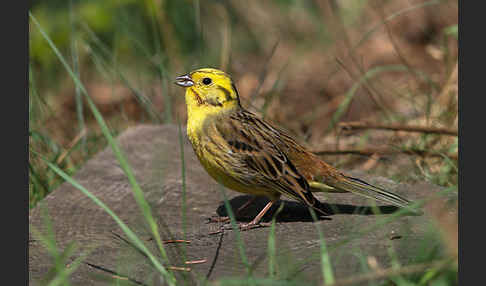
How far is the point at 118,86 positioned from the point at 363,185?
5171 mm

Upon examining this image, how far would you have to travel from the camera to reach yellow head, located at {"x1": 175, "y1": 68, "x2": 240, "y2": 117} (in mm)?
4367

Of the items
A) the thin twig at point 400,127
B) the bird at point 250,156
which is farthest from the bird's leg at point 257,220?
the thin twig at point 400,127

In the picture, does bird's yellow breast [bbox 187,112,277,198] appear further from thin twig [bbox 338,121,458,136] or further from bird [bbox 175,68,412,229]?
thin twig [bbox 338,121,458,136]

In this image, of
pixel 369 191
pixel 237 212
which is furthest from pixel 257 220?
pixel 369 191

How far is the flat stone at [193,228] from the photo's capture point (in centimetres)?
323

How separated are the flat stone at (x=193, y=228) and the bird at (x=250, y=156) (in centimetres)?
13

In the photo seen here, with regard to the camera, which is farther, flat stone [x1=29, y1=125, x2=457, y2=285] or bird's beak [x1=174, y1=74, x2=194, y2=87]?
bird's beak [x1=174, y1=74, x2=194, y2=87]

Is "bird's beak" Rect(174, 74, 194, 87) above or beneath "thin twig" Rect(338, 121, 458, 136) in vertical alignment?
above

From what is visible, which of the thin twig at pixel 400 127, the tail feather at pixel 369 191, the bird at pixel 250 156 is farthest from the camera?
the thin twig at pixel 400 127

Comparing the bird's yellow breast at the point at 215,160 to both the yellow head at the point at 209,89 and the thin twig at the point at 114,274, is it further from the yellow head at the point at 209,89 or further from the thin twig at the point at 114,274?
the thin twig at the point at 114,274

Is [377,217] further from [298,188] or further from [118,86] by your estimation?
[118,86]

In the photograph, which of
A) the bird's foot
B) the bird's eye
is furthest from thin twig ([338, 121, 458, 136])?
the bird's foot

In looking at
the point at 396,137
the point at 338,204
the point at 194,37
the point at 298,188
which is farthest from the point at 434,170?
the point at 194,37

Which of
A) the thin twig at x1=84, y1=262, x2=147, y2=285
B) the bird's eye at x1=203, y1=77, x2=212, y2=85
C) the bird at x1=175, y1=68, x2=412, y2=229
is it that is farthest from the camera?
the bird's eye at x1=203, y1=77, x2=212, y2=85
